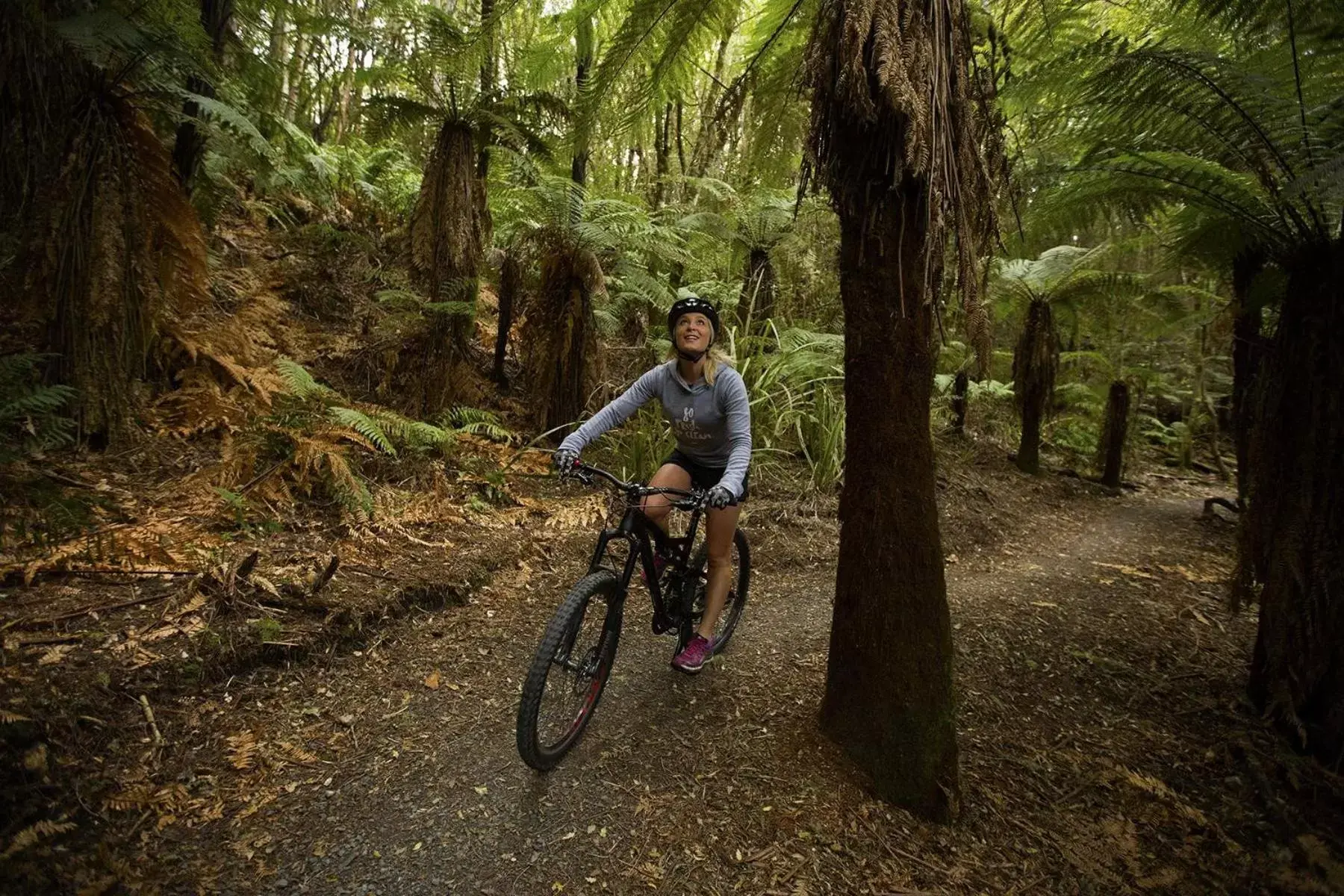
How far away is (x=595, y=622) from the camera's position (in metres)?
2.89

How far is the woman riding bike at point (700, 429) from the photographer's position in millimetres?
2887

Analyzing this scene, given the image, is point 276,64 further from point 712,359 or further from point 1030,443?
point 1030,443

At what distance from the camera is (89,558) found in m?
2.96

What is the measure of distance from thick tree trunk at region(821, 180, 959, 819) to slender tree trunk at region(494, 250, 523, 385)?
477cm

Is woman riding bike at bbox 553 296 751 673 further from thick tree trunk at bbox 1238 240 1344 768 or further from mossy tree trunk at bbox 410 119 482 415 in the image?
mossy tree trunk at bbox 410 119 482 415

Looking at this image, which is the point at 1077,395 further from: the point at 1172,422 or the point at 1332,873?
the point at 1332,873

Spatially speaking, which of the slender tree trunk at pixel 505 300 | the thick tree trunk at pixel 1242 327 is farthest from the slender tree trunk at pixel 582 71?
the thick tree trunk at pixel 1242 327

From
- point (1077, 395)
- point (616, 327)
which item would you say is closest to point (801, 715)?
point (616, 327)

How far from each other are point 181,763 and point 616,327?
5.32 meters

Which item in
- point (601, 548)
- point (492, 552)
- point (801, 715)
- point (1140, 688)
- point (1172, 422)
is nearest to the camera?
point (601, 548)

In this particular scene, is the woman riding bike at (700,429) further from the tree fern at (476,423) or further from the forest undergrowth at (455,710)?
the tree fern at (476,423)

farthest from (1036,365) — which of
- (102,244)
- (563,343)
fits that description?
(102,244)

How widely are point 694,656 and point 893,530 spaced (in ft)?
4.66

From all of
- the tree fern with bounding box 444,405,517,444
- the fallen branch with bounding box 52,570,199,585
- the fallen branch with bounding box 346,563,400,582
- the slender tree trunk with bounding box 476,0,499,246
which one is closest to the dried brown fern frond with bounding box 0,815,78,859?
the fallen branch with bounding box 52,570,199,585
